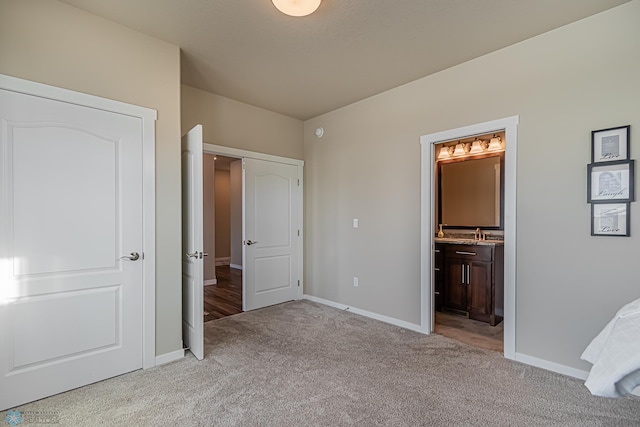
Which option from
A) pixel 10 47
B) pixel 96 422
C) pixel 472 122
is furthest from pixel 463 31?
pixel 96 422

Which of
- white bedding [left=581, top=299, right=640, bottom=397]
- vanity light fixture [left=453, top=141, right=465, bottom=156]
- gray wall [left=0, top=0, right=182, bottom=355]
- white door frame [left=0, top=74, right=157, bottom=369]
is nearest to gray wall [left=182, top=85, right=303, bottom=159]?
gray wall [left=0, top=0, right=182, bottom=355]

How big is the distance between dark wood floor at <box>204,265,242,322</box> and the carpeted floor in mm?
1053

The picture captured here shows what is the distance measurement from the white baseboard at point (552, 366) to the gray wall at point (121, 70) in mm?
2995

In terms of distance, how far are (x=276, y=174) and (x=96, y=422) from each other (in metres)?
3.25

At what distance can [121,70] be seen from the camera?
2.41 metres

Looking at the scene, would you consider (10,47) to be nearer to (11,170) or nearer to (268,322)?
(11,170)

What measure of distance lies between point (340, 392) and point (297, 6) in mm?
2656

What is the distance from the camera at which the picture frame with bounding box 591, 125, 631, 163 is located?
7.07ft

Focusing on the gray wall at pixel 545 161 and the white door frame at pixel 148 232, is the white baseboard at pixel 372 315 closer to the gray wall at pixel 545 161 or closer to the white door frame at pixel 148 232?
→ the gray wall at pixel 545 161

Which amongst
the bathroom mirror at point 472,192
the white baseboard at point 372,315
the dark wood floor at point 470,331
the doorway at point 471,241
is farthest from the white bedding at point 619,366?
the bathroom mirror at point 472,192

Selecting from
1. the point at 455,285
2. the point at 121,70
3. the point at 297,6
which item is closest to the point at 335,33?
the point at 297,6

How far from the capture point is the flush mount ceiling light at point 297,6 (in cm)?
195

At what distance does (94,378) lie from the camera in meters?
2.27

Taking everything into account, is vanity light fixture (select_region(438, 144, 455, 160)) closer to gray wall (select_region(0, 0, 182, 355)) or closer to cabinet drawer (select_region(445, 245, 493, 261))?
cabinet drawer (select_region(445, 245, 493, 261))
